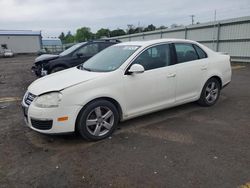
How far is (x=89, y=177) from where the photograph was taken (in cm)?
299

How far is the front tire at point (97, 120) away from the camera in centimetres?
379

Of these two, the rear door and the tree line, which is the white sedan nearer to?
the rear door

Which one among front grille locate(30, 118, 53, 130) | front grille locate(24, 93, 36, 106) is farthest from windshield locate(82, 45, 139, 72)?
front grille locate(30, 118, 53, 130)

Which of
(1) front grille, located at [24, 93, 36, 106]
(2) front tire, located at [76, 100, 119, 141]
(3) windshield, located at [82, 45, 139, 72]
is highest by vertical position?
(3) windshield, located at [82, 45, 139, 72]

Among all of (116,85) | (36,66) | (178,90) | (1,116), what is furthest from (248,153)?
(36,66)

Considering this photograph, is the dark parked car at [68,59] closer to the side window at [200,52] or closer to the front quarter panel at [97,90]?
the side window at [200,52]

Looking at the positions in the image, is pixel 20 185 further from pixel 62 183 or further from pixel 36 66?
pixel 36 66

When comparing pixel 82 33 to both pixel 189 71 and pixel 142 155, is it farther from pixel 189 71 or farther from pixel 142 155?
pixel 142 155

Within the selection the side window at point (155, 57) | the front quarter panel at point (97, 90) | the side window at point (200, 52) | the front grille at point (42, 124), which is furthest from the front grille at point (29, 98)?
the side window at point (200, 52)

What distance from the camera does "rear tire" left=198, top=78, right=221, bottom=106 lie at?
5465mm

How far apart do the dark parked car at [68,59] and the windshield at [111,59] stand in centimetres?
389

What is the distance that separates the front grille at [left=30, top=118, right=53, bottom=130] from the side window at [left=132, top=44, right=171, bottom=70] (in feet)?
6.04

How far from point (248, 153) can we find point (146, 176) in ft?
5.23

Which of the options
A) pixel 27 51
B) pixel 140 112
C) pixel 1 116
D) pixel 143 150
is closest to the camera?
pixel 143 150
